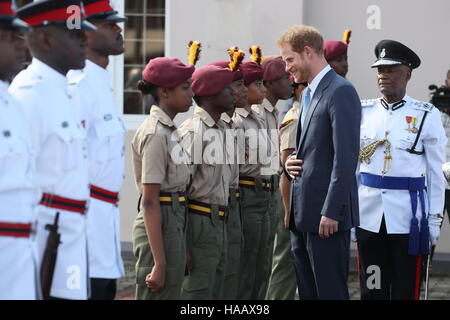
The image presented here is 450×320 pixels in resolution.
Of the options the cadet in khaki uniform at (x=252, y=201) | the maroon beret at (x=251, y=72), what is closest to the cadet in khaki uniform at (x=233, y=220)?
the cadet in khaki uniform at (x=252, y=201)

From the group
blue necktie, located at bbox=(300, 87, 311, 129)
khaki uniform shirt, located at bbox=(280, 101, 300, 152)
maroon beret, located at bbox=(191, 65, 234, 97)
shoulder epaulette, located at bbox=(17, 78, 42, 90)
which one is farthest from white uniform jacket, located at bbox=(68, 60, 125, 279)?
khaki uniform shirt, located at bbox=(280, 101, 300, 152)

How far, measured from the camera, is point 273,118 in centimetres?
832

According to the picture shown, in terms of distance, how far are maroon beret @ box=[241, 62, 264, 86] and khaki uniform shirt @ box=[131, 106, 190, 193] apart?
78.3 inches

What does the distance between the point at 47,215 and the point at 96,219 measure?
0.72m

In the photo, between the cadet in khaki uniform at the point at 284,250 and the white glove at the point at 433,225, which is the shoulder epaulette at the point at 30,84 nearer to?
the white glove at the point at 433,225

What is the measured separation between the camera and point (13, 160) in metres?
3.89

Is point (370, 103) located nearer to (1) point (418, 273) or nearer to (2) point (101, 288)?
(1) point (418, 273)

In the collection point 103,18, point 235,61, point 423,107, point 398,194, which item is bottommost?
point 398,194

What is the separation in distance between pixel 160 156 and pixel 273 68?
9.13 feet

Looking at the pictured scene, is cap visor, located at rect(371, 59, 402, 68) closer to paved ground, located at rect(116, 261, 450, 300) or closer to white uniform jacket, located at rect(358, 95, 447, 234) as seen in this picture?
white uniform jacket, located at rect(358, 95, 447, 234)

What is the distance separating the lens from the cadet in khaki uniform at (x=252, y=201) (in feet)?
24.8

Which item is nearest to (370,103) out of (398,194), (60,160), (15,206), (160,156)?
(398,194)
